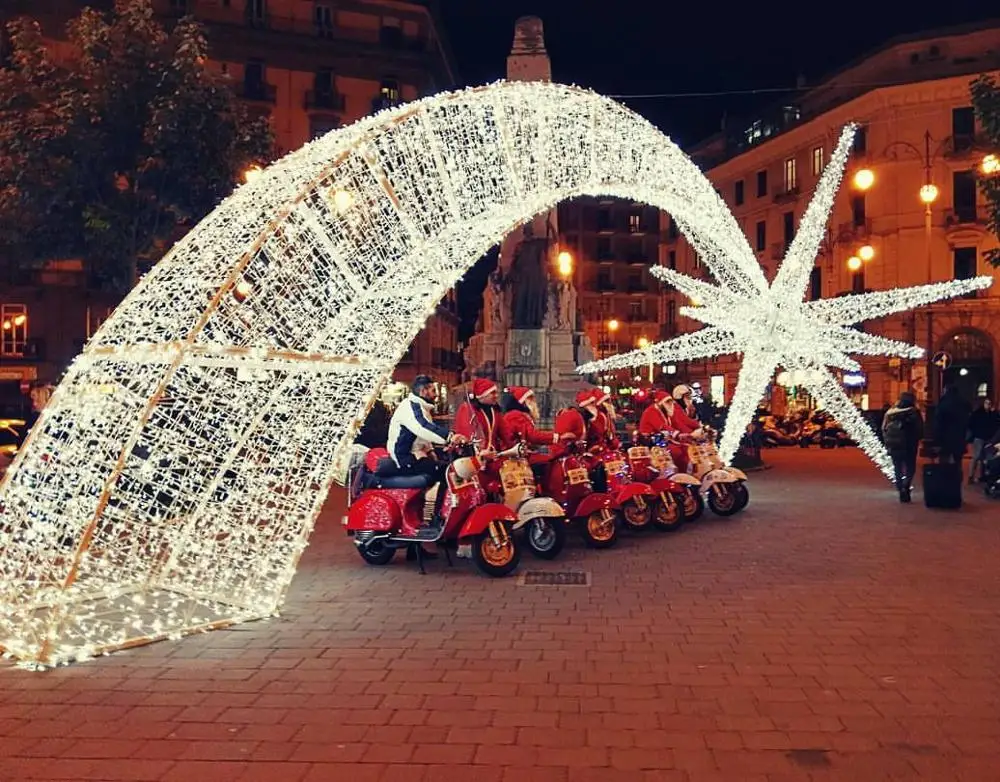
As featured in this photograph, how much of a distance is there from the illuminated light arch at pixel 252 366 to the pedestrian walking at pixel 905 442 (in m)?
8.46

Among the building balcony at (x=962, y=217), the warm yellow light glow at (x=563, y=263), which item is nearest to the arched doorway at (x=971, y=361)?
the building balcony at (x=962, y=217)

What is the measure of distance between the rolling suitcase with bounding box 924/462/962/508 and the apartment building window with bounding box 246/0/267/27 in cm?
3784

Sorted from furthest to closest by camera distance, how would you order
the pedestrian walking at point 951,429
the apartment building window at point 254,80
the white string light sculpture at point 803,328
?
the apartment building window at point 254,80, the white string light sculpture at point 803,328, the pedestrian walking at point 951,429

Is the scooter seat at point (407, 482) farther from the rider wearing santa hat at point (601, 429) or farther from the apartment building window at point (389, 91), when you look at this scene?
the apartment building window at point (389, 91)

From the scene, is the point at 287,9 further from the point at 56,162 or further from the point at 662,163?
the point at 662,163

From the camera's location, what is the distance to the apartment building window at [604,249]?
79.8m

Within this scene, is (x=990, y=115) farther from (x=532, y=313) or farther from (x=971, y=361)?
(x=971, y=361)

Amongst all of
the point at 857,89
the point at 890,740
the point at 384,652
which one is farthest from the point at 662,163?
the point at 857,89

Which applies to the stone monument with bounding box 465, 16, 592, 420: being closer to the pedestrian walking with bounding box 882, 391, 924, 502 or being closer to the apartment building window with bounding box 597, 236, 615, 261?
the pedestrian walking with bounding box 882, 391, 924, 502

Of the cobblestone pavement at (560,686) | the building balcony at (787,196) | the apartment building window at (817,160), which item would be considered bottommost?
the cobblestone pavement at (560,686)

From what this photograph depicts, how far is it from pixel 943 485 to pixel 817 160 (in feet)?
106

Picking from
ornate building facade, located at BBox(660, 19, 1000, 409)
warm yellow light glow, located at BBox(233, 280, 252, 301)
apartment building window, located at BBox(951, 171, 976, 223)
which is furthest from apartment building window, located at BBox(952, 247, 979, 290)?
warm yellow light glow, located at BBox(233, 280, 252, 301)

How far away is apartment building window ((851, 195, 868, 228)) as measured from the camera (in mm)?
40562

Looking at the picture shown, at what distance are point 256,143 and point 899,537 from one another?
15179 millimetres
